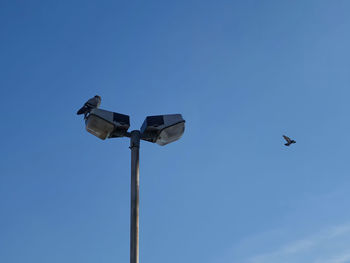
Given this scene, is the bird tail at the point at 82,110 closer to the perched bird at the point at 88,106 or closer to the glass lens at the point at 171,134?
the perched bird at the point at 88,106

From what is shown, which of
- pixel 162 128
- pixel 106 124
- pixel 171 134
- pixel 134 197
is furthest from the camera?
pixel 171 134

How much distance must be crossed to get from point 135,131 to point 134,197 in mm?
1211

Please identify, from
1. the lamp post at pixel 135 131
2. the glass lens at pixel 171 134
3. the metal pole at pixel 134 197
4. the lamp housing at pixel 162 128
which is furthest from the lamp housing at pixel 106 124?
the glass lens at pixel 171 134

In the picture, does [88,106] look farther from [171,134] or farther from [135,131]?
[171,134]

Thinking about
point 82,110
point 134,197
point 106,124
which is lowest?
point 134,197

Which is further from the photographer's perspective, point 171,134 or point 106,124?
point 171,134

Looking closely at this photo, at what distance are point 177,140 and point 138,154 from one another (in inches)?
33.8

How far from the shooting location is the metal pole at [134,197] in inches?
243

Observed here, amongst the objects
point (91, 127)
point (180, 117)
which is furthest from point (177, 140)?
point (91, 127)

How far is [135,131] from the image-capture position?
732cm

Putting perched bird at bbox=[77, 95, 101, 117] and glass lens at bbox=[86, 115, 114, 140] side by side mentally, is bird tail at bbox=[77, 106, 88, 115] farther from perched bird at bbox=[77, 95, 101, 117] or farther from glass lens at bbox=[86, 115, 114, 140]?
glass lens at bbox=[86, 115, 114, 140]

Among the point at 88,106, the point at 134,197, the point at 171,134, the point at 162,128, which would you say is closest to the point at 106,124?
the point at 88,106

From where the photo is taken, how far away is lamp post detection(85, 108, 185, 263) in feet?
22.4

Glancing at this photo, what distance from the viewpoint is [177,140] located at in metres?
7.63
